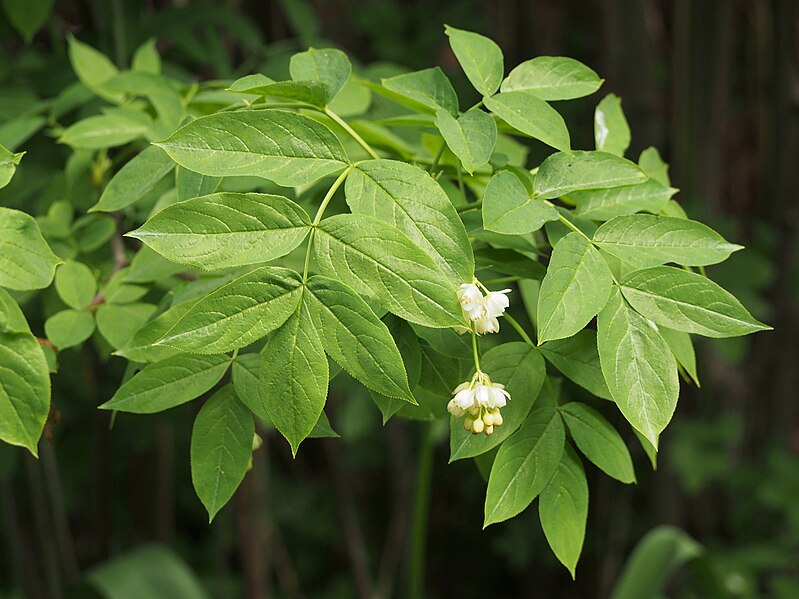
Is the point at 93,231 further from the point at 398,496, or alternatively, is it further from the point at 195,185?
the point at 398,496

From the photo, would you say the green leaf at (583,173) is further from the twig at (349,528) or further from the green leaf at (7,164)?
the twig at (349,528)

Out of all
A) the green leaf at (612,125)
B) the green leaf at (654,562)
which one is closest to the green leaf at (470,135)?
the green leaf at (612,125)

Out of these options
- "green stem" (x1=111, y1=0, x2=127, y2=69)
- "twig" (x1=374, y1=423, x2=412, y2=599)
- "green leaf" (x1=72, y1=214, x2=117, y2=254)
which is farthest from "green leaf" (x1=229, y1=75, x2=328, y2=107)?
"twig" (x1=374, y1=423, x2=412, y2=599)

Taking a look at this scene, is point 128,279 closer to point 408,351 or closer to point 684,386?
point 408,351

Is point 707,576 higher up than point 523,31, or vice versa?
point 523,31

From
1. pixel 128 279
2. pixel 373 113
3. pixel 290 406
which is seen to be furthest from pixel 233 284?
pixel 373 113

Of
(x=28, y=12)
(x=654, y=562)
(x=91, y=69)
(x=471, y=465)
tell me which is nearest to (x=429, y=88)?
(x=91, y=69)
